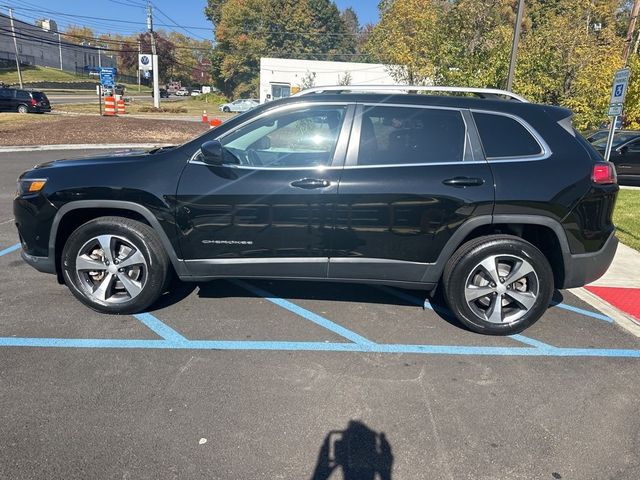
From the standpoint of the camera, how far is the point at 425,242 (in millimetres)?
3568

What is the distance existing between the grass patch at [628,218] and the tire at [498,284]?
12.5 feet

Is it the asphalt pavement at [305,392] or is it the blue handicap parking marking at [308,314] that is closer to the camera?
the asphalt pavement at [305,392]

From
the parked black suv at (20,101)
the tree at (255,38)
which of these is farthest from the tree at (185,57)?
the parked black suv at (20,101)

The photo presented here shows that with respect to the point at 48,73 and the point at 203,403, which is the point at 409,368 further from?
the point at 48,73

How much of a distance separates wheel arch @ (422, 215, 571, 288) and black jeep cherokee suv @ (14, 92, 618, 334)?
1 cm

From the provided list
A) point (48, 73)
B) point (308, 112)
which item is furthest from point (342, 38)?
point (308, 112)

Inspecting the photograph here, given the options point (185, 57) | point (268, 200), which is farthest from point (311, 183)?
point (185, 57)

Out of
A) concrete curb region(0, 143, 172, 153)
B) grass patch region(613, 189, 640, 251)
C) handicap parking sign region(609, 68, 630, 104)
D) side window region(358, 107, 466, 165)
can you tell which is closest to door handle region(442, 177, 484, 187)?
side window region(358, 107, 466, 165)

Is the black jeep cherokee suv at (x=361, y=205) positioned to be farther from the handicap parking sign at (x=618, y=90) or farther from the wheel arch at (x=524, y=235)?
the handicap parking sign at (x=618, y=90)

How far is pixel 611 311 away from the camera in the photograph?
4352 millimetres

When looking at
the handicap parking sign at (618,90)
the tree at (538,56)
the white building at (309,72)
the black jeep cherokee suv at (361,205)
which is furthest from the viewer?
the white building at (309,72)

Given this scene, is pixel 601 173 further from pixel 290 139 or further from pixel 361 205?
pixel 290 139

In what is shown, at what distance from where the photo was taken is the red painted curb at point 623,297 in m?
4.41

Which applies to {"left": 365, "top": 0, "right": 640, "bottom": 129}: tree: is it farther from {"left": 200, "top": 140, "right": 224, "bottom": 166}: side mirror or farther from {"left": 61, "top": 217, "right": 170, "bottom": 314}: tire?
{"left": 61, "top": 217, "right": 170, "bottom": 314}: tire
